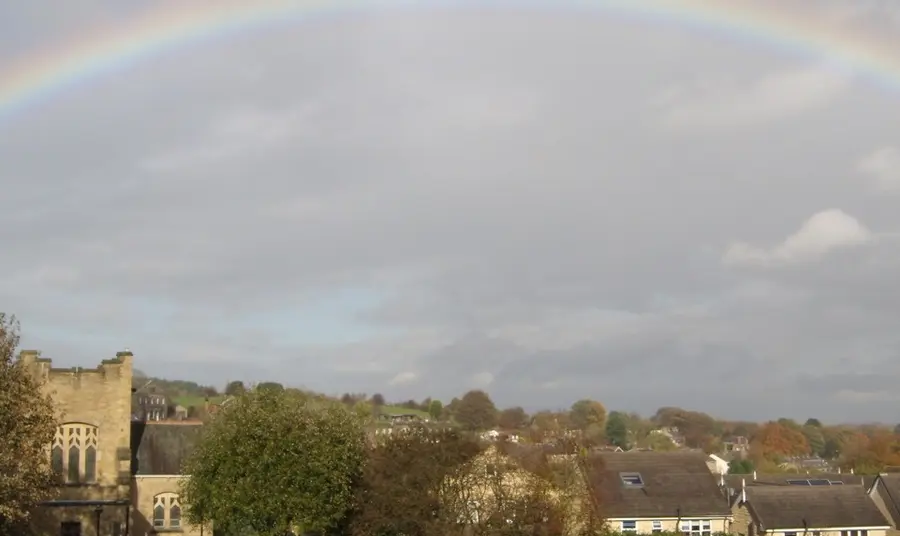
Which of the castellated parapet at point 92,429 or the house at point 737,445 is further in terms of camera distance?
the house at point 737,445

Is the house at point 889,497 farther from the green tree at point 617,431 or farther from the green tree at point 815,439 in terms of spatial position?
the green tree at point 815,439

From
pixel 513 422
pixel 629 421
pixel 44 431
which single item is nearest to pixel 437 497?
pixel 44 431

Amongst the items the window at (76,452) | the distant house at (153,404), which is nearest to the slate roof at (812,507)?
the window at (76,452)

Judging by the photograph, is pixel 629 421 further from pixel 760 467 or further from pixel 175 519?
pixel 175 519

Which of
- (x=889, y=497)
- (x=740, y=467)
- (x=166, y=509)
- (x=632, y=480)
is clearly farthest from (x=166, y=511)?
(x=740, y=467)

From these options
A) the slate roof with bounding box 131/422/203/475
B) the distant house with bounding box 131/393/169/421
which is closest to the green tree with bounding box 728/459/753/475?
the distant house with bounding box 131/393/169/421
